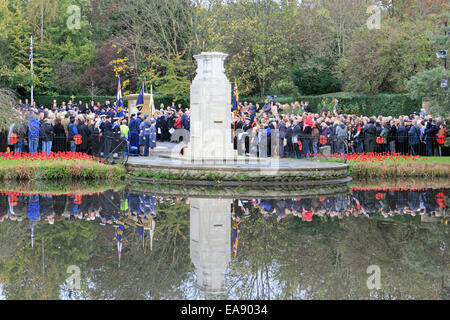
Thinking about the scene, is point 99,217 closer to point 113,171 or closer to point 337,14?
point 113,171

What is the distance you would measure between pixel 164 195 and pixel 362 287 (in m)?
9.12

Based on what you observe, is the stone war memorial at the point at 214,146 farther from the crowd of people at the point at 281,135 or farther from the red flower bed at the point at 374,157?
the crowd of people at the point at 281,135

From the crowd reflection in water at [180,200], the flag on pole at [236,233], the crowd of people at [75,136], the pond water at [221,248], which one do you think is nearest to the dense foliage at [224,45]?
the crowd of people at [75,136]

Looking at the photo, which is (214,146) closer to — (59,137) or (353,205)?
(59,137)

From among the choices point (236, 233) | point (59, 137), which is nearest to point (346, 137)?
point (59, 137)

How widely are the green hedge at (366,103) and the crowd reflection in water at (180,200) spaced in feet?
74.0

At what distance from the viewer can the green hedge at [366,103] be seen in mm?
39375

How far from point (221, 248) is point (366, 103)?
3287 cm

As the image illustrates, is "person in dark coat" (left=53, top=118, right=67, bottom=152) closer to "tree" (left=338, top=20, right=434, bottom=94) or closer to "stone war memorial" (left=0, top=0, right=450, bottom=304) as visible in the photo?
"stone war memorial" (left=0, top=0, right=450, bottom=304)

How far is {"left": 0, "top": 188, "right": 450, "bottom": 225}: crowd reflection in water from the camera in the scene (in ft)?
44.7

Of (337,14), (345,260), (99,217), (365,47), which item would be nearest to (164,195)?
(99,217)

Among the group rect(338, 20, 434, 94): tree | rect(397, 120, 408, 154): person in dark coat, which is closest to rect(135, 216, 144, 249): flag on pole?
rect(397, 120, 408, 154): person in dark coat

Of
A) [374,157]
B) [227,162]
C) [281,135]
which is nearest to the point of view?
[227,162]

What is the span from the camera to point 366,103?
41.9 m
